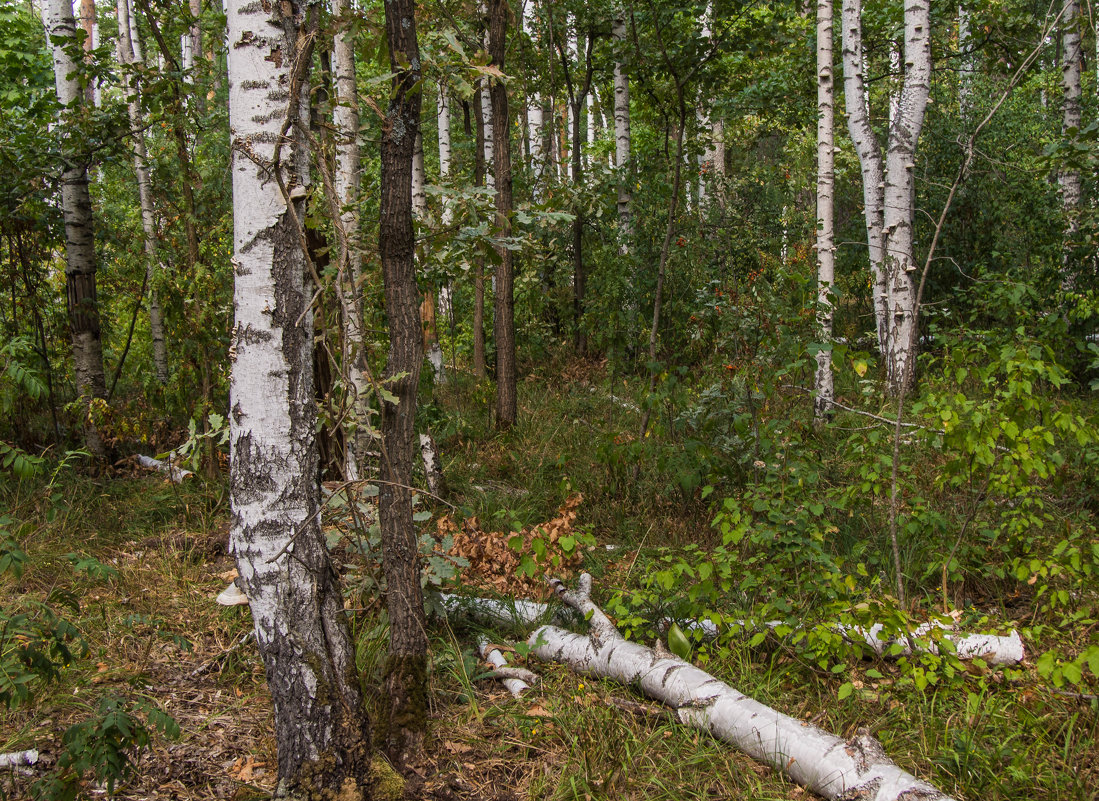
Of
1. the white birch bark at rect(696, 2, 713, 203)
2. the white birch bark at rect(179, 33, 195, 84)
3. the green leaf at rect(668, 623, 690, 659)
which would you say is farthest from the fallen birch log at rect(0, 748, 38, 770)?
the white birch bark at rect(696, 2, 713, 203)

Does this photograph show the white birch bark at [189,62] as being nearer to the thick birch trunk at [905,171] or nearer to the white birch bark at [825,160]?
the white birch bark at [825,160]

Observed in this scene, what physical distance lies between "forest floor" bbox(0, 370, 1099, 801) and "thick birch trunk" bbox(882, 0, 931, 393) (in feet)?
12.0

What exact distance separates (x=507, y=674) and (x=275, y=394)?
167 cm

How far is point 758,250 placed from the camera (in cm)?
1036

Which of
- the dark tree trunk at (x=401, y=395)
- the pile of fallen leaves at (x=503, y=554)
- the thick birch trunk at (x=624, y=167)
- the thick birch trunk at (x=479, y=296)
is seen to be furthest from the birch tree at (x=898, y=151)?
the dark tree trunk at (x=401, y=395)

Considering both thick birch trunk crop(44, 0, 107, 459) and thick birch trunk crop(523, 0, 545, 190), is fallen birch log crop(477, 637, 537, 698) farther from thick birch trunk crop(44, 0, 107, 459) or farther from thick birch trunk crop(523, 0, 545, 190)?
thick birch trunk crop(523, 0, 545, 190)

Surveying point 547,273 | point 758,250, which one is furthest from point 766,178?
point 547,273

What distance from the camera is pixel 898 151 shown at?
6633 millimetres

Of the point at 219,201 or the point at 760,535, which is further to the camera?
the point at 219,201

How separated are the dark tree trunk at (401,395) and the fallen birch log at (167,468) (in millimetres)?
2445

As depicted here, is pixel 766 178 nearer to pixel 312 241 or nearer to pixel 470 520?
pixel 470 520

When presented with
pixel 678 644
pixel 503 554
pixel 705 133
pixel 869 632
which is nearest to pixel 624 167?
pixel 705 133

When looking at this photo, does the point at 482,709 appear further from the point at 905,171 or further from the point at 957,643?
the point at 905,171

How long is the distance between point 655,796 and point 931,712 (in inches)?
44.5
